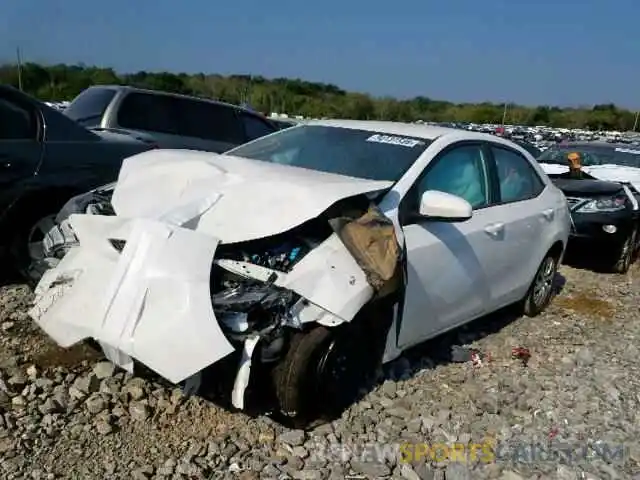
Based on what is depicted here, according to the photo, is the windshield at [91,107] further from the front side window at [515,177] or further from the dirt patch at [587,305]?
the dirt patch at [587,305]

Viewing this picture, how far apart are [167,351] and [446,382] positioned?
1.99 meters

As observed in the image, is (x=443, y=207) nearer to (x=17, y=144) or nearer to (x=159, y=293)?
(x=159, y=293)

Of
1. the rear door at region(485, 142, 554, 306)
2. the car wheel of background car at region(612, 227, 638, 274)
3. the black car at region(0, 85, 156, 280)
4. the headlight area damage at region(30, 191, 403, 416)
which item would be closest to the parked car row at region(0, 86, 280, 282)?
the black car at region(0, 85, 156, 280)

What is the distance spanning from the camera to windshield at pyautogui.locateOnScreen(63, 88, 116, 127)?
7703 millimetres

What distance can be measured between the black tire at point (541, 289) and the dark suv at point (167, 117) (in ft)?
14.0

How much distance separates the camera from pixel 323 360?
3162mm

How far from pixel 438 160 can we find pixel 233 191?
1388mm

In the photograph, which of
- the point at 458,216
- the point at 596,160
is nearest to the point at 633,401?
the point at 458,216

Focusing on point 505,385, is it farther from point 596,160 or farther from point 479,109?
point 479,109

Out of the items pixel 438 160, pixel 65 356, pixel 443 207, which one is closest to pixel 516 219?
pixel 438 160

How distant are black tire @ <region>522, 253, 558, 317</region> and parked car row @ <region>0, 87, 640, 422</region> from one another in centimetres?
79

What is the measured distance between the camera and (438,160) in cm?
407

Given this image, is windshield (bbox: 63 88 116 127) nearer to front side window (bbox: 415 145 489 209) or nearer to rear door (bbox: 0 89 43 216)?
rear door (bbox: 0 89 43 216)

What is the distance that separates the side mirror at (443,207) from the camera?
3.64m
